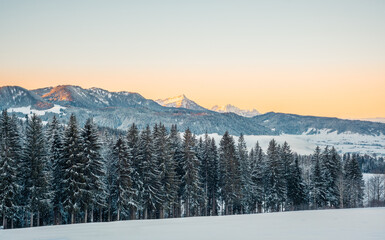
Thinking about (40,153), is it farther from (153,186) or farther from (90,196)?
(153,186)

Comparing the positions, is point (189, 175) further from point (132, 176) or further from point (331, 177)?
point (331, 177)

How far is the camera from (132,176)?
50.1m

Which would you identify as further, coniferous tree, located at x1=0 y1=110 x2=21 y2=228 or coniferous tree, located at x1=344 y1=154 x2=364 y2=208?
coniferous tree, located at x1=344 y1=154 x2=364 y2=208

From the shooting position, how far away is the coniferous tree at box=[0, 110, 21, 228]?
3906cm

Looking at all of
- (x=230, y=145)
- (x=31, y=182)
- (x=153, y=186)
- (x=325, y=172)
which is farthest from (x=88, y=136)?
(x=325, y=172)

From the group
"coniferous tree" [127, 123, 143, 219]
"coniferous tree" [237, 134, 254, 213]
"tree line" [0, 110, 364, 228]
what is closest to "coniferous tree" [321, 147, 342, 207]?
"tree line" [0, 110, 364, 228]

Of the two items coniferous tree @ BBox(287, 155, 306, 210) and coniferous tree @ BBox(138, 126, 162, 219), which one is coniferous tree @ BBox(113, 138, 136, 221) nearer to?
coniferous tree @ BBox(138, 126, 162, 219)

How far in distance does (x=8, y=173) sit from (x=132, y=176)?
1607 centimetres

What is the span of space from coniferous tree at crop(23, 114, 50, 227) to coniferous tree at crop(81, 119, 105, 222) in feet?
14.5

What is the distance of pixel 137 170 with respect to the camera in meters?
50.6

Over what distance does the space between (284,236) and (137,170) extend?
1250 inches

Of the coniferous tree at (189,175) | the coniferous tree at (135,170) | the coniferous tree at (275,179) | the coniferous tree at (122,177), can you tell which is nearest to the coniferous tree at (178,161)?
the coniferous tree at (189,175)

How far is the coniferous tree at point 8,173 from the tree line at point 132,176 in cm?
11

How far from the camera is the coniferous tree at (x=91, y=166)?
4112 centimetres
